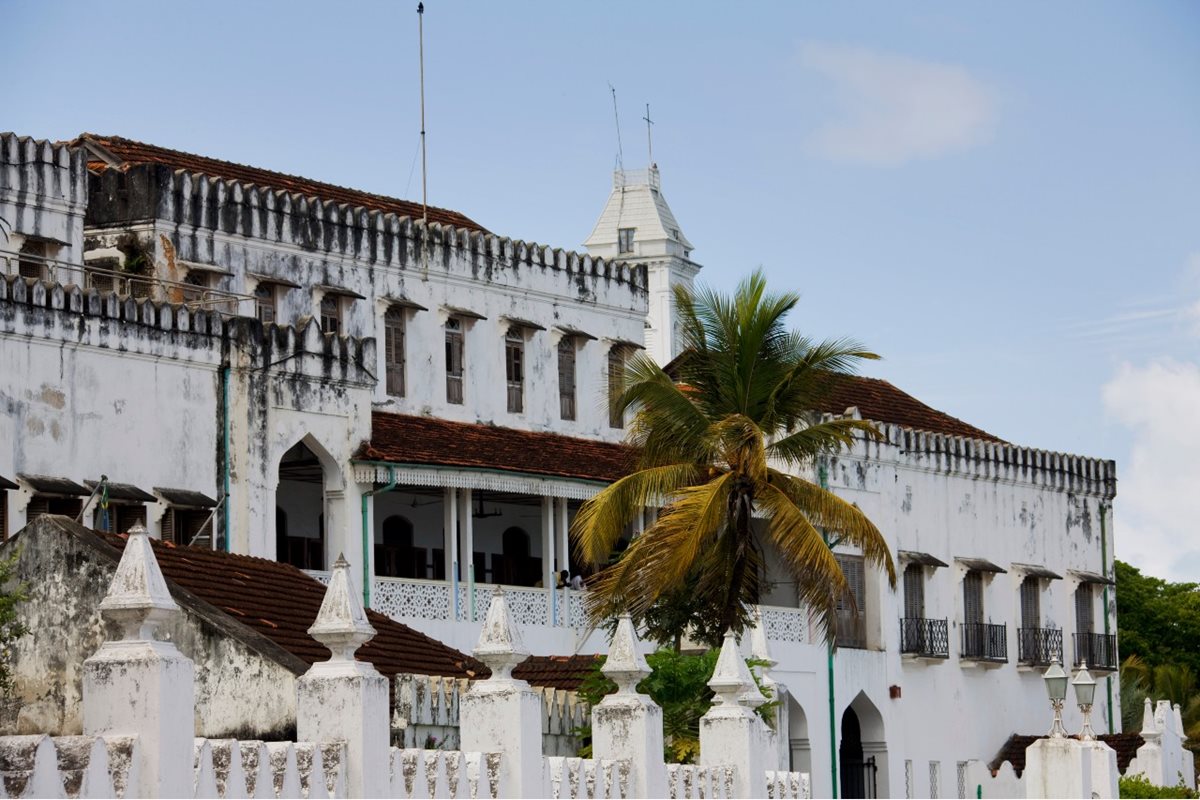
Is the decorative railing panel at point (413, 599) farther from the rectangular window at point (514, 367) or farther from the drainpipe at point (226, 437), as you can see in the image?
the rectangular window at point (514, 367)

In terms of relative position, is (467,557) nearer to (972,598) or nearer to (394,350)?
(394,350)

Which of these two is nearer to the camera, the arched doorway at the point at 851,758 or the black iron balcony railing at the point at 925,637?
the arched doorway at the point at 851,758

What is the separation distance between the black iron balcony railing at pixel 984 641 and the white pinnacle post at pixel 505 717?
29.4m

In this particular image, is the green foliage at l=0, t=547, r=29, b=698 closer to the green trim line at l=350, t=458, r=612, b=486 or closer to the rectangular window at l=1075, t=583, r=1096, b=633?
the green trim line at l=350, t=458, r=612, b=486

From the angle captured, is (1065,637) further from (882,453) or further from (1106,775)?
(1106,775)

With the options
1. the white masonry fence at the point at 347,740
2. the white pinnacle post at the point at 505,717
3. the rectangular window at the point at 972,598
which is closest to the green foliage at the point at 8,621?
the white masonry fence at the point at 347,740

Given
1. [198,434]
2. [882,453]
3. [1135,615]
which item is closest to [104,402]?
[198,434]

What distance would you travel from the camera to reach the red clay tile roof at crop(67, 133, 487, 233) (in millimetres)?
37094

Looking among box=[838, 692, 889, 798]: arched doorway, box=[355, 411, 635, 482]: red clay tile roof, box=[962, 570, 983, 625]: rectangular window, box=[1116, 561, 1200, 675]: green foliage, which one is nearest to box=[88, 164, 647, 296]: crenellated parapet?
box=[355, 411, 635, 482]: red clay tile roof

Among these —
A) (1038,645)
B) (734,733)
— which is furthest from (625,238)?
(734,733)

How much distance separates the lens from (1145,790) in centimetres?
3441

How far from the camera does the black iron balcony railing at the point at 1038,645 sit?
47.2m

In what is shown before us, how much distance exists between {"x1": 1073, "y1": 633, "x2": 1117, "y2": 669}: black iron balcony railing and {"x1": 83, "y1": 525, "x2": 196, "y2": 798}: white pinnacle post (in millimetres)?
37431

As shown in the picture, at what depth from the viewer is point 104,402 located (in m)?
30.0
